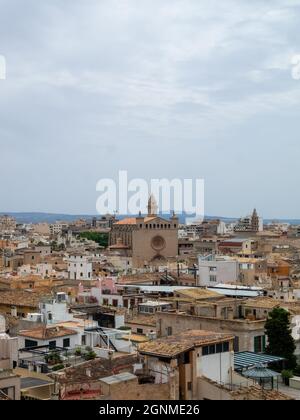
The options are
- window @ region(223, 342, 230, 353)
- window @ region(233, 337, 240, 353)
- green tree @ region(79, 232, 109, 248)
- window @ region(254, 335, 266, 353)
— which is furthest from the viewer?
green tree @ region(79, 232, 109, 248)

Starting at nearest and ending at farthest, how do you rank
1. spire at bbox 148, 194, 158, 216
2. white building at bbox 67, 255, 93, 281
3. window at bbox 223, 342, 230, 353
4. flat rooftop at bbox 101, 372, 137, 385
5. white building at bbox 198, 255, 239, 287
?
flat rooftop at bbox 101, 372, 137, 385 < window at bbox 223, 342, 230, 353 < white building at bbox 198, 255, 239, 287 < white building at bbox 67, 255, 93, 281 < spire at bbox 148, 194, 158, 216

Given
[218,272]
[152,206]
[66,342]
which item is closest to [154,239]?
[152,206]

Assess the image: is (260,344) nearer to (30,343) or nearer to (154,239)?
(30,343)

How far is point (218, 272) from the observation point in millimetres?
31234

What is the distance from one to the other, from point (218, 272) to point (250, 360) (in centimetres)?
1699

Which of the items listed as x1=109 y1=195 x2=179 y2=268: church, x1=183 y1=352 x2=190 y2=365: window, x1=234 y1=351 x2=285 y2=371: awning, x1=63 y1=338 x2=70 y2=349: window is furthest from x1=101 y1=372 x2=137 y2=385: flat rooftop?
x1=109 y1=195 x2=179 y2=268: church

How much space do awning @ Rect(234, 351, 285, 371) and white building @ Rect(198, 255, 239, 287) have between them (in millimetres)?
15526

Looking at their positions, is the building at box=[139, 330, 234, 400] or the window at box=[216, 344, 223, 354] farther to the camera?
the window at box=[216, 344, 223, 354]

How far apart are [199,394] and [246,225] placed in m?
82.4

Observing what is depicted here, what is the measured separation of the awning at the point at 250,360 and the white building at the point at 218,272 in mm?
15526

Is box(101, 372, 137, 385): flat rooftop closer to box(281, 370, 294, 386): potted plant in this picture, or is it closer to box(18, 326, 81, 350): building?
box(18, 326, 81, 350): building

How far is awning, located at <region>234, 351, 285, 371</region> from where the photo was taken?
13.6m

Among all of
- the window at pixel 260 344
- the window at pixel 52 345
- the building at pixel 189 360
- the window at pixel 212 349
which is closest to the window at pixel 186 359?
the building at pixel 189 360

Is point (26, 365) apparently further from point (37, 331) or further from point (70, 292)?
point (70, 292)
